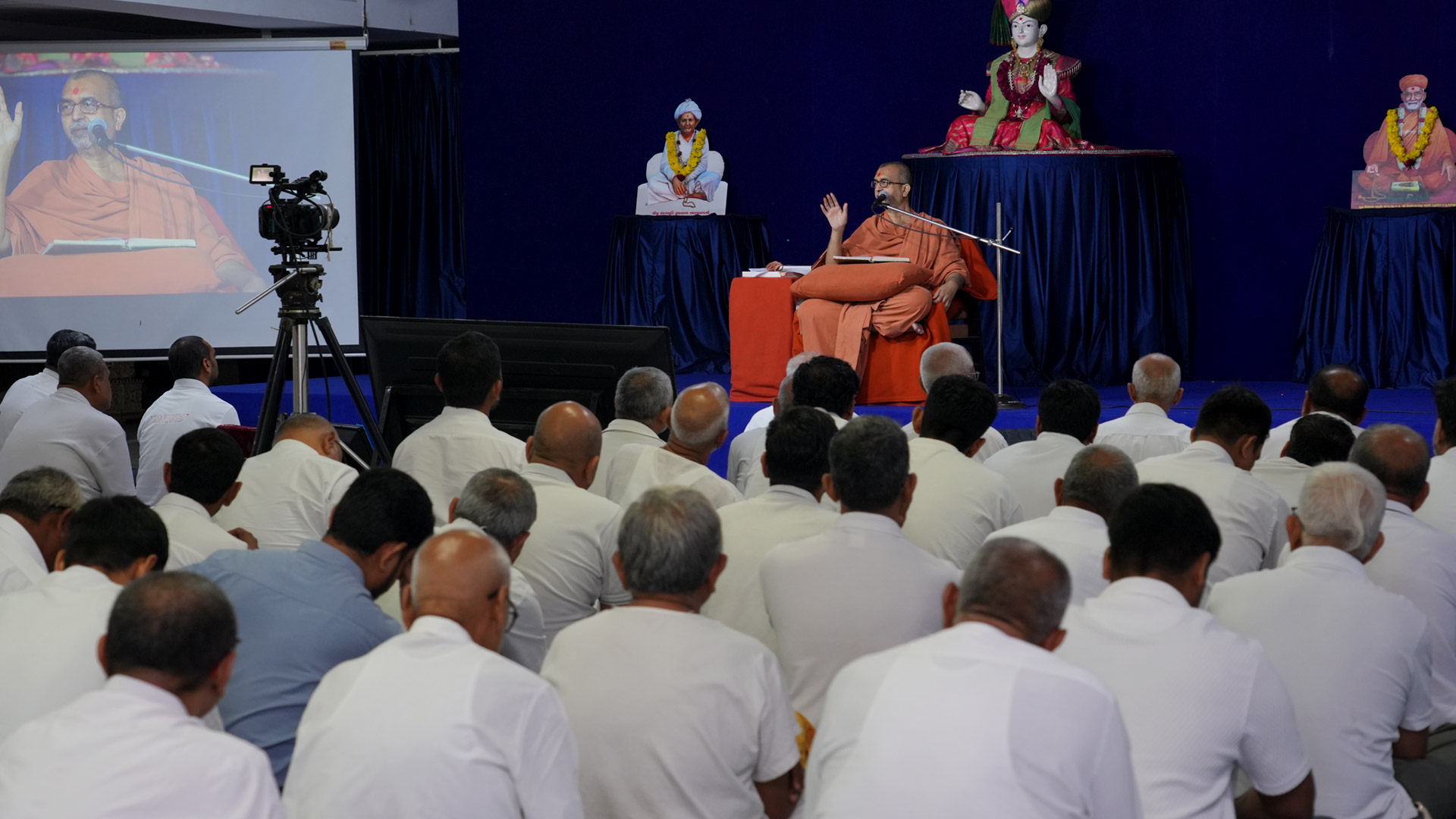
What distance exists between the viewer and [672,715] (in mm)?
2039

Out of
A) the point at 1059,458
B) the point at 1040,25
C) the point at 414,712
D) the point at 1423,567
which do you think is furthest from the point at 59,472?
the point at 1040,25

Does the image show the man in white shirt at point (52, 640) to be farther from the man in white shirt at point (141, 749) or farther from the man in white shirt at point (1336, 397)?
the man in white shirt at point (1336, 397)

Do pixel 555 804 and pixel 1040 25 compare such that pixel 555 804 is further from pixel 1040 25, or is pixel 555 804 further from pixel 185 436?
pixel 1040 25

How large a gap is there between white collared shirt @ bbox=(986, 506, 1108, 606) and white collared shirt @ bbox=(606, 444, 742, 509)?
0.73m

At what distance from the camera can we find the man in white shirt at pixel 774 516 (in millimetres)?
2740

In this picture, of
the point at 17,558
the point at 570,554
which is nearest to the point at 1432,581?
the point at 570,554

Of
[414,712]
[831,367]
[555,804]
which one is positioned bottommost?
[555,804]

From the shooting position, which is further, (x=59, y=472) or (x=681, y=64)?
(x=681, y=64)

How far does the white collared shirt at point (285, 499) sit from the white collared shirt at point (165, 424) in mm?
1279

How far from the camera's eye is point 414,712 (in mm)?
1786

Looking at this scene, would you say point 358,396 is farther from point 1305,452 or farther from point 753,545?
point 1305,452

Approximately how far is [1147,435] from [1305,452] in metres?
0.61

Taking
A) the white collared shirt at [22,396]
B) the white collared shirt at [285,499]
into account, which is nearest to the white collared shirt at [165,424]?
the white collared shirt at [22,396]

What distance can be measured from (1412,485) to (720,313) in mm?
5866
